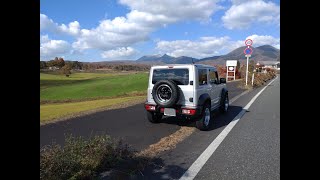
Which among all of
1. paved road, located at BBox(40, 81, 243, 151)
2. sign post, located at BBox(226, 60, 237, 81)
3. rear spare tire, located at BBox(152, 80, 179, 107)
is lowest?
paved road, located at BBox(40, 81, 243, 151)

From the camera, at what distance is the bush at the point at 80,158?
4.32 m

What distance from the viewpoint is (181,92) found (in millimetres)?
8758

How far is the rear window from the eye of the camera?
8.88m

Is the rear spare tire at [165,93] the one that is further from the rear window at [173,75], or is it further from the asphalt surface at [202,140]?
the asphalt surface at [202,140]

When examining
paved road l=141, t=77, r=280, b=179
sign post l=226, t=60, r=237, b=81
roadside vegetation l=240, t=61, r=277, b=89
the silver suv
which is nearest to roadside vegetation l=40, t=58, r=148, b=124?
paved road l=141, t=77, r=280, b=179

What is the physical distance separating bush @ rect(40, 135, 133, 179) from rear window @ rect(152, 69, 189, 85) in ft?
11.5

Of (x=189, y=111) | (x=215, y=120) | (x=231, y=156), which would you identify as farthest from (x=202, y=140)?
(x=215, y=120)

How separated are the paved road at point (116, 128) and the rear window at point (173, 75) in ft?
4.72

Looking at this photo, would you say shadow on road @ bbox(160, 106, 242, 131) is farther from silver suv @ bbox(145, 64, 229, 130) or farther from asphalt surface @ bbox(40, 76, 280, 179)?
silver suv @ bbox(145, 64, 229, 130)

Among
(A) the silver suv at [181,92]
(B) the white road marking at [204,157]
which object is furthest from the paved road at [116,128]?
(B) the white road marking at [204,157]

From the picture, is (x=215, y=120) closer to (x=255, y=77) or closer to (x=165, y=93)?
(x=165, y=93)
